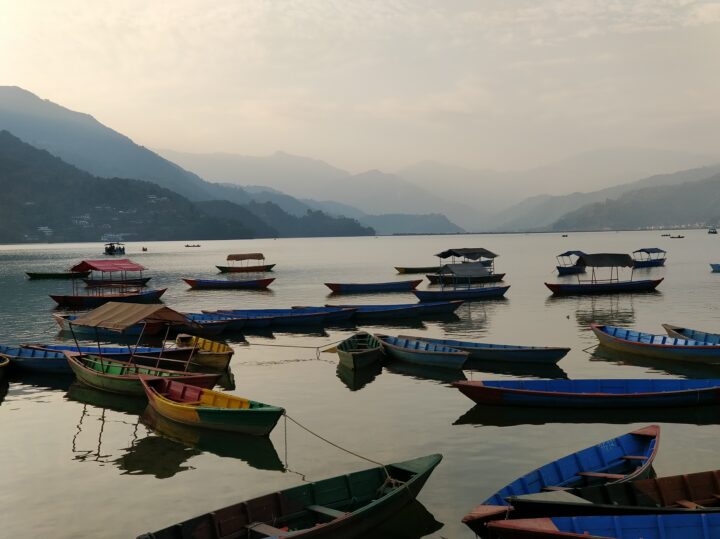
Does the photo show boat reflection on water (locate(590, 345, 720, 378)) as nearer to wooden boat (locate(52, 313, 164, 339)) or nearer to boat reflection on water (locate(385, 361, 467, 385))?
boat reflection on water (locate(385, 361, 467, 385))

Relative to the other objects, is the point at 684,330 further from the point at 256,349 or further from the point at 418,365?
the point at 256,349

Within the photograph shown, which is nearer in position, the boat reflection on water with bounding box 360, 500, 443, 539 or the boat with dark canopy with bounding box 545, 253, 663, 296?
the boat reflection on water with bounding box 360, 500, 443, 539

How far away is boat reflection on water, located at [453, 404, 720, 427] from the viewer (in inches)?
966

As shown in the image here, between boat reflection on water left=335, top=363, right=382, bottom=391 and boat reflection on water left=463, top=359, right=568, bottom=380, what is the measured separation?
5141 mm

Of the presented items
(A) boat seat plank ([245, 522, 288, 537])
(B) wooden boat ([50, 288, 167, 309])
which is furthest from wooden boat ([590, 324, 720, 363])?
(B) wooden boat ([50, 288, 167, 309])

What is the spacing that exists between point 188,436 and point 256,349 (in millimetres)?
19232

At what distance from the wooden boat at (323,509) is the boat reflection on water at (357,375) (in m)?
15.1

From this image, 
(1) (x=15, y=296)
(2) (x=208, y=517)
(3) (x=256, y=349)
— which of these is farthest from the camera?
(1) (x=15, y=296)

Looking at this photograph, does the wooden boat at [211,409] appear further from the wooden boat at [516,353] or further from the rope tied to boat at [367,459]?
the wooden boat at [516,353]

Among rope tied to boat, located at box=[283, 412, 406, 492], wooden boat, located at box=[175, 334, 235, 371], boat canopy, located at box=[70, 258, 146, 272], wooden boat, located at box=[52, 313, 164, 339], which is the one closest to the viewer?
rope tied to boat, located at box=[283, 412, 406, 492]

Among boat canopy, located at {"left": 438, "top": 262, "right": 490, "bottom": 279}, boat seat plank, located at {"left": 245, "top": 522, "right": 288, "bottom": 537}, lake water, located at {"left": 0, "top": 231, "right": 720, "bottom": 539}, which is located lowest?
lake water, located at {"left": 0, "top": 231, "right": 720, "bottom": 539}

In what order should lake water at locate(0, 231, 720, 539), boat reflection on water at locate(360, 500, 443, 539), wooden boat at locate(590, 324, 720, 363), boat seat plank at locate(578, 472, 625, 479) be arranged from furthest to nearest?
wooden boat at locate(590, 324, 720, 363)
lake water at locate(0, 231, 720, 539)
boat reflection on water at locate(360, 500, 443, 539)
boat seat plank at locate(578, 472, 625, 479)

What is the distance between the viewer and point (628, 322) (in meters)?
52.8

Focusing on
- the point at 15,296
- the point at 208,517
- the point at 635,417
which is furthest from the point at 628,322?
the point at 15,296
